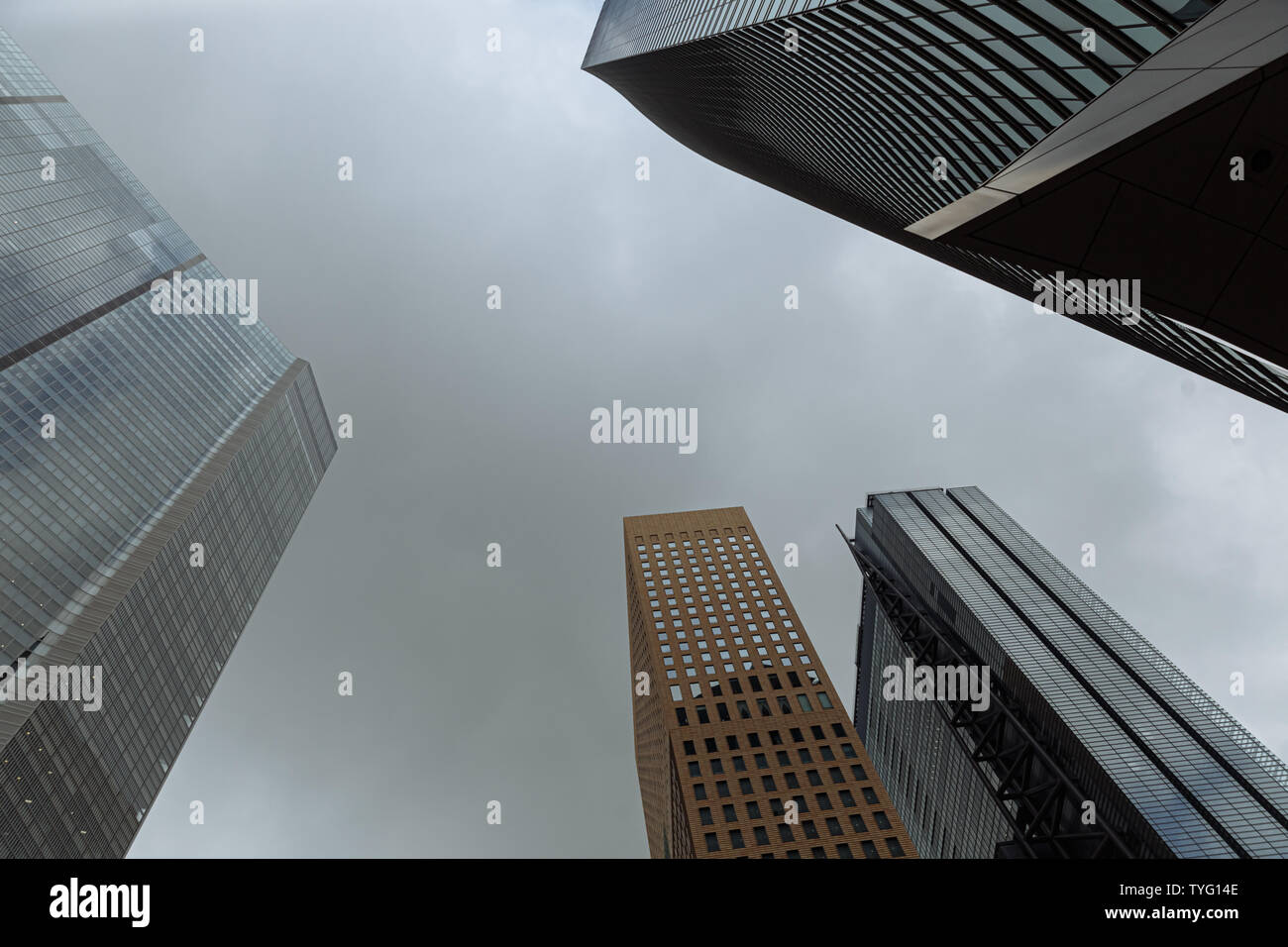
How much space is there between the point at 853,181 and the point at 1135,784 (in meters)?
51.5

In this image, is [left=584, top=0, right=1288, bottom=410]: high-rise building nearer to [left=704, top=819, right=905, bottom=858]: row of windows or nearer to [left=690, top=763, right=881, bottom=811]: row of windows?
[left=704, top=819, right=905, bottom=858]: row of windows

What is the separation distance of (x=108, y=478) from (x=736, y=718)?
7816 centimetres

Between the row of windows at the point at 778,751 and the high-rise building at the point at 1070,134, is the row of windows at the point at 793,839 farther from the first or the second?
the high-rise building at the point at 1070,134

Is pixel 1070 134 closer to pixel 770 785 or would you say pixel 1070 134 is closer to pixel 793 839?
pixel 793 839

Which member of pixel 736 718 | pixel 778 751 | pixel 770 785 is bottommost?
pixel 770 785

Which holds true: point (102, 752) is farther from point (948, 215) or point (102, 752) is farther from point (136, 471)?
point (948, 215)

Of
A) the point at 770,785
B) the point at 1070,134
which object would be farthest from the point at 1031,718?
the point at 1070,134

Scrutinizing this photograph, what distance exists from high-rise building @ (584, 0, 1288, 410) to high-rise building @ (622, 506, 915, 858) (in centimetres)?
3985

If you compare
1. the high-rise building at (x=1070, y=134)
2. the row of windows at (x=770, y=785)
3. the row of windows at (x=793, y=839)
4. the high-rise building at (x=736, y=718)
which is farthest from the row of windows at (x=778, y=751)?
the high-rise building at (x=1070, y=134)

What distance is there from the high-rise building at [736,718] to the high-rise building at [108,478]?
5670 cm

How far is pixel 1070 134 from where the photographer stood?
912 centimetres

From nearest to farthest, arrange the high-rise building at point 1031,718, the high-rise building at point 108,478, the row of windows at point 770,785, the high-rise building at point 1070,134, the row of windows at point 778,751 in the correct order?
the high-rise building at point 1070,134 < the high-rise building at point 1031,718 < the row of windows at point 770,785 < the row of windows at point 778,751 < the high-rise building at point 108,478

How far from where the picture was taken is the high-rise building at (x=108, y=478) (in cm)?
7425
